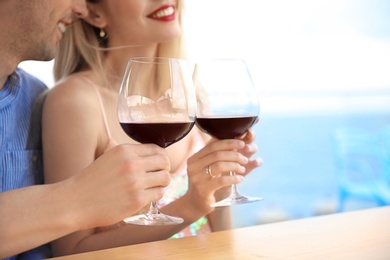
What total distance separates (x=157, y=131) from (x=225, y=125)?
0.86ft

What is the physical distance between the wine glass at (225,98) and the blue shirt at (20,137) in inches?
22.0

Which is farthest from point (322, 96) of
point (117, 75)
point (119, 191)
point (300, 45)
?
point (119, 191)

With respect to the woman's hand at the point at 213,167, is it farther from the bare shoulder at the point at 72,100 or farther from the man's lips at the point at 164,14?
the man's lips at the point at 164,14

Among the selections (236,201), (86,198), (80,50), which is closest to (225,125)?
(236,201)

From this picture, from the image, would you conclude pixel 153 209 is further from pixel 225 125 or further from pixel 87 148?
pixel 87 148

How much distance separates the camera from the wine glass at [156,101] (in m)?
1.34

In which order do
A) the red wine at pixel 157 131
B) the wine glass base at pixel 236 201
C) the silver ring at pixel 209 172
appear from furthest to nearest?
the silver ring at pixel 209 172 → the wine glass base at pixel 236 201 → the red wine at pixel 157 131

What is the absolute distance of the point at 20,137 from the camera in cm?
190

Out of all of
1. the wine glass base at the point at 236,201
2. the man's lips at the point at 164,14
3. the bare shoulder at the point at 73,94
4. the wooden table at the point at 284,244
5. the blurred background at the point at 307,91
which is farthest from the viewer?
the blurred background at the point at 307,91

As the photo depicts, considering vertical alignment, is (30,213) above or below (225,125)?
below

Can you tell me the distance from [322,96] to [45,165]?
9.67m

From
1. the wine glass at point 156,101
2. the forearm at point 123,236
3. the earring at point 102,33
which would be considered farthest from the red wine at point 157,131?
the earring at point 102,33

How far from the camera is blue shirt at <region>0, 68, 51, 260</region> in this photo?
1.83 m

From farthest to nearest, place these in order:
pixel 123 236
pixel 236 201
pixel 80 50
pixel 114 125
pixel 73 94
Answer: pixel 80 50
pixel 114 125
pixel 73 94
pixel 123 236
pixel 236 201
